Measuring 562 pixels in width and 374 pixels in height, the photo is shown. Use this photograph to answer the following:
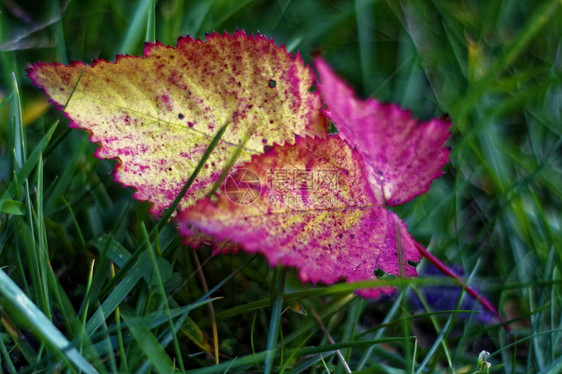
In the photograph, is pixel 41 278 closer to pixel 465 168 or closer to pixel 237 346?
pixel 237 346

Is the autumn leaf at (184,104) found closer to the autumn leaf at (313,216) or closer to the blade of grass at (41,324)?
the autumn leaf at (313,216)

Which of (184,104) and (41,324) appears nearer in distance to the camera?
(41,324)

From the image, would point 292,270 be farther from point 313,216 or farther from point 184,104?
point 184,104

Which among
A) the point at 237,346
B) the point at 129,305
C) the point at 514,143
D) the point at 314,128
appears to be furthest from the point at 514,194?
the point at 129,305

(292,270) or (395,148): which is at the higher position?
(395,148)
